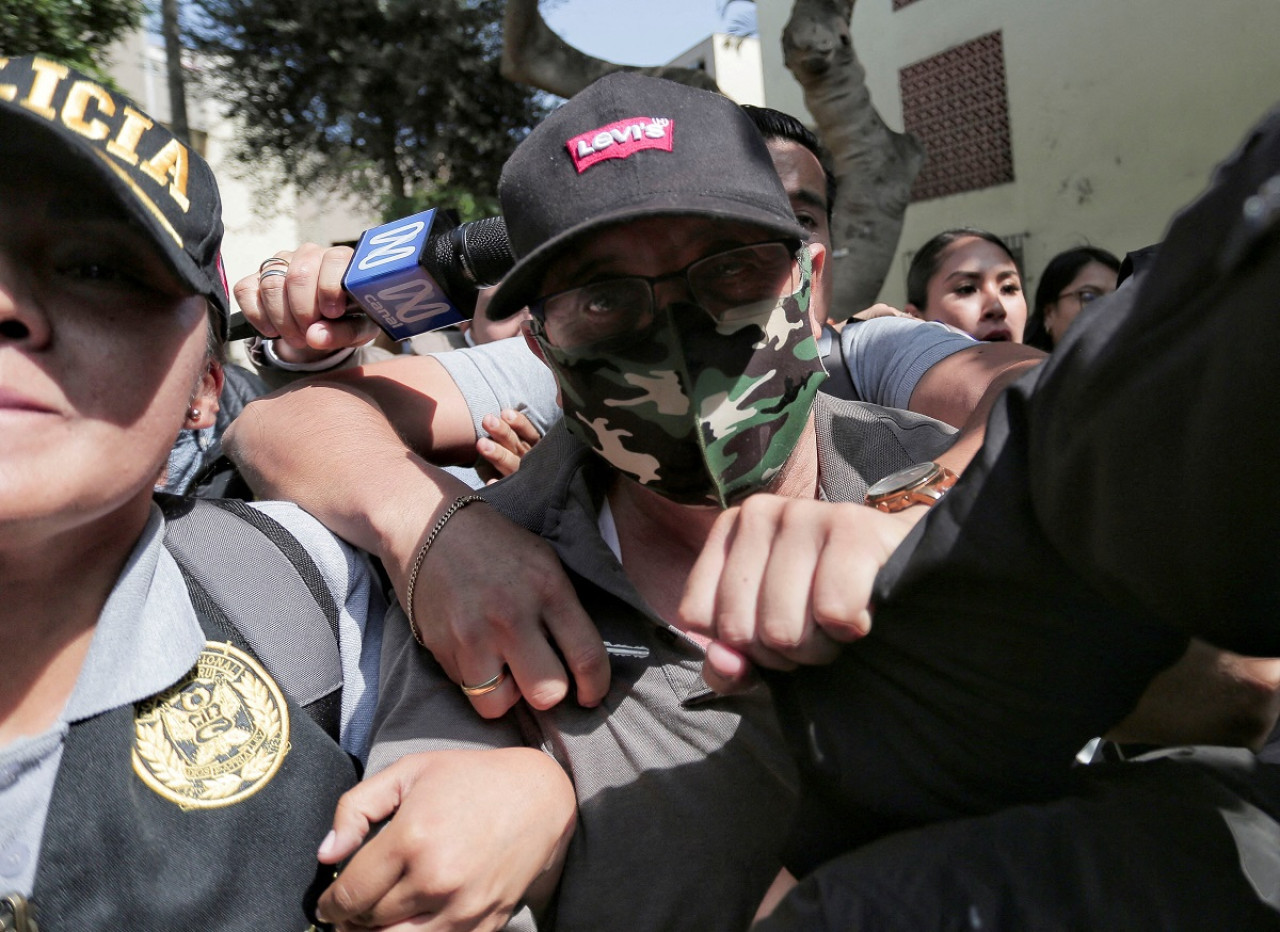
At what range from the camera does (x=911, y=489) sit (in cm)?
114

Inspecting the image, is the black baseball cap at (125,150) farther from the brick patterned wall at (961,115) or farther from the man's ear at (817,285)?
the brick patterned wall at (961,115)

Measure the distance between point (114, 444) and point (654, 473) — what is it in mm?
743

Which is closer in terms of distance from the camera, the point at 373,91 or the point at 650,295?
the point at 650,295

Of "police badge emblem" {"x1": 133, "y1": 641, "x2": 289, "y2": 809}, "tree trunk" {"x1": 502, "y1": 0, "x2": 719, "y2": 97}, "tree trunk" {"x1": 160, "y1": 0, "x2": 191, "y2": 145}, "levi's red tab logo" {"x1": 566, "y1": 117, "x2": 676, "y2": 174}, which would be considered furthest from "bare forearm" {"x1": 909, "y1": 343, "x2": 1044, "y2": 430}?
"tree trunk" {"x1": 160, "y1": 0, "x2": 191, "y2": 145}

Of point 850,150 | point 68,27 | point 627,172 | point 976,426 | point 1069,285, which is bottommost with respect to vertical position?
point 1069,285

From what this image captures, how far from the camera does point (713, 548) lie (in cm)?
100

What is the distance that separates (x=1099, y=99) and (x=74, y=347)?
1057 centimetres

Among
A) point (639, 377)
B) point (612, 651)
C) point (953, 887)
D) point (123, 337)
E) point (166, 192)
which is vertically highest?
point (166, 192)

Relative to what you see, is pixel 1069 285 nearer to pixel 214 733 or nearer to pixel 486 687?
pixel 486 687

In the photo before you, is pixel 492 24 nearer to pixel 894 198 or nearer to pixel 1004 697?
pixel 894 198

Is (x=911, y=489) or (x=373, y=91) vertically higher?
(x=373, y=91)

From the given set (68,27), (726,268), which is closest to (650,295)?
(726,268)

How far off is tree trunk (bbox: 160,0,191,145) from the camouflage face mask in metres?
10.4

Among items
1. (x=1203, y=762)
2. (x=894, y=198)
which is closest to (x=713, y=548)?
(x=1203, y=762)
